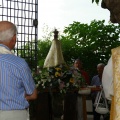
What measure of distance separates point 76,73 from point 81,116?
0.81m

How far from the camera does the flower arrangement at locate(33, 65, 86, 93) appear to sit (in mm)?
7188

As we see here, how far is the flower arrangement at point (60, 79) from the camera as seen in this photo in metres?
7.19

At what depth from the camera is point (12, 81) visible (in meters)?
3.57

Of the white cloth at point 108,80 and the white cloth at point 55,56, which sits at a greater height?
the white cloth at point 55,56

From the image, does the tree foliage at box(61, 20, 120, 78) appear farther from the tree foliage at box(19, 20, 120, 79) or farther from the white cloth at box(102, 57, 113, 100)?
the white cloth at box(102, 57, 113, 100)

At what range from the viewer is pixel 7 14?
925 centimetres

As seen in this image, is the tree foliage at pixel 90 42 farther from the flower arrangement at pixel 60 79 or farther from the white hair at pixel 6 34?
the white hair at pixel 6 34

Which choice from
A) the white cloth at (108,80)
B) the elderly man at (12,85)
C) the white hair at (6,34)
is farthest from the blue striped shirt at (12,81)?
the white cloth at (108,80)

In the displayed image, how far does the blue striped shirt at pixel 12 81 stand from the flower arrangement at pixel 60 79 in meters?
3.55

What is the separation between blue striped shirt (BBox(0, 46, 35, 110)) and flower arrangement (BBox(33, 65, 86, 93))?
11.7 feet

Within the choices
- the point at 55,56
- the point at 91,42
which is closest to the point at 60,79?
the point at 55,56

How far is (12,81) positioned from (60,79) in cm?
371

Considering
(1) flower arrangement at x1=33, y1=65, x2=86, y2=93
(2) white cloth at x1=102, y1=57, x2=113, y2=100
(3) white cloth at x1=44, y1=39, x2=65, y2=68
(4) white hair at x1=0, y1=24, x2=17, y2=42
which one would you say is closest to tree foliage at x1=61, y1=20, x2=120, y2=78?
(3) white cloth at x1=44, y1=39, x2=65, y2=68

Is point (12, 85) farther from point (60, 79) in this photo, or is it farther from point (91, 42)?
point (91, 42)
